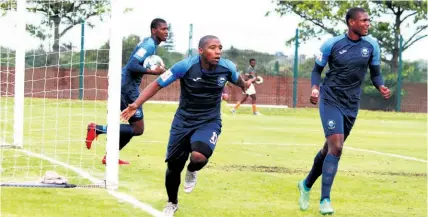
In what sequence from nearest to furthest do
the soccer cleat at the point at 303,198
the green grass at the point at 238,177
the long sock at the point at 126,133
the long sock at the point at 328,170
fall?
the green grass at the point at 238,177 < the long sock at the point at 328,170 < the soccer cleat at the point at 303,198 < the long sock at the point at 126,133

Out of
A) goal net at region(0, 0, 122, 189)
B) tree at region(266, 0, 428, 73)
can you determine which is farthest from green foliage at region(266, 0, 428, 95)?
goal net at region(0, 0, 122, 189)

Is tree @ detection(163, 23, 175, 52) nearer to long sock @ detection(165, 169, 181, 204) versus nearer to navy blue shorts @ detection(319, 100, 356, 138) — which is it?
navy blue shorts @ detection(319, 100, 356, 138)

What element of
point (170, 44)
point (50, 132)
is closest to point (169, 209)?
point (50, 132)

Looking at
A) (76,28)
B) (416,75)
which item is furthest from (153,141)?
(416,75)

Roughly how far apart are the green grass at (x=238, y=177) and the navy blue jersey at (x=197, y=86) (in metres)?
0.97

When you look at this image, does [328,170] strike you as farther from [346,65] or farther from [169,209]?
[169,209]

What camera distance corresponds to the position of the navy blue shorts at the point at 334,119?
30.4 feet

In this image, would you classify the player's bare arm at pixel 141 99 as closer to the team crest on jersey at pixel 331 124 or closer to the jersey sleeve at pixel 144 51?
the team crest on jersey at pixel 331 124

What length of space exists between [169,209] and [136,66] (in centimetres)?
408

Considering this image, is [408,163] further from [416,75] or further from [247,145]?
[416,75]

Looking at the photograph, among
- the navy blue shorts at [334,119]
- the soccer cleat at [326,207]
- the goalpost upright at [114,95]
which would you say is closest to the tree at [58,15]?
the goalpost upright at [114,95]

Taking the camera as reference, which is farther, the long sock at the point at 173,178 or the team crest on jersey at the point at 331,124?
the team crest on jersey at the point at 331,124

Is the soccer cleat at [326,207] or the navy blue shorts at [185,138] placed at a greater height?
the navy blue shorts at [185,138]

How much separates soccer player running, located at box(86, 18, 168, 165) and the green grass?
0.51 metres
